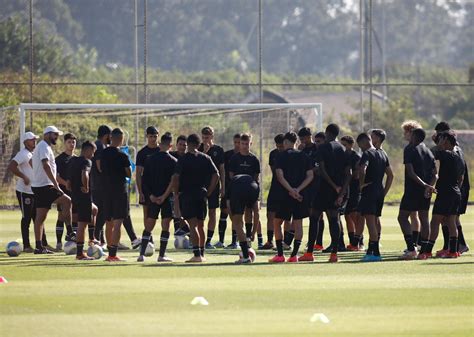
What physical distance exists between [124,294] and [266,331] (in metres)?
3.08

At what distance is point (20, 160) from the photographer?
20984 mm

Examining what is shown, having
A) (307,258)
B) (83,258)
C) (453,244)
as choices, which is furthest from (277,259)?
(83,258)

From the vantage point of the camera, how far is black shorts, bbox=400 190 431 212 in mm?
19297

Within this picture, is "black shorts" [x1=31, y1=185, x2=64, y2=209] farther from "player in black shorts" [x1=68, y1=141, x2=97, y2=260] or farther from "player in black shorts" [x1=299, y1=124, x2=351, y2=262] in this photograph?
"player in black shorts" [x1=299, y1=124, x2=351, y2=262]

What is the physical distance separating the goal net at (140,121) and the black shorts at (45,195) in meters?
13.2

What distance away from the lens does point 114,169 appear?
61.1ft

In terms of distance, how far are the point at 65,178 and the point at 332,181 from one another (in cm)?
532

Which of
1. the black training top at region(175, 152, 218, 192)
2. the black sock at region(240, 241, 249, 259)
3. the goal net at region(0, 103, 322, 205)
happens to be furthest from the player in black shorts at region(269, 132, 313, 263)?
the goal net at region(0, 103, 322, 205)

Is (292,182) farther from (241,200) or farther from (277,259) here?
(277,259)

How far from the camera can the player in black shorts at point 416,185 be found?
62.8ft

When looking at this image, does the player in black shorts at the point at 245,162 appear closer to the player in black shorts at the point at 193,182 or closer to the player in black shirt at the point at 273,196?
the player in black shirt at the point at 273,196

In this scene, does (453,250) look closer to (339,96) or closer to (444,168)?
(444,168)

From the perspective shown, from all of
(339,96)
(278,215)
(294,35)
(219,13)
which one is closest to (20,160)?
(278,215)

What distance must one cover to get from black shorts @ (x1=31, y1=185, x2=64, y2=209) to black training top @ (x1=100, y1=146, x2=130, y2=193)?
1.80 meters
